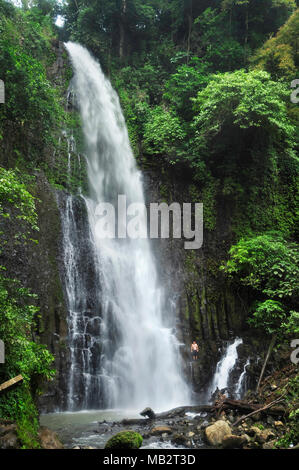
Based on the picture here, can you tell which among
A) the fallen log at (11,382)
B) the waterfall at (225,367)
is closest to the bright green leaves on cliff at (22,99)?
the fallen log at (11,382)

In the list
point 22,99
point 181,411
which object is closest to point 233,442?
point 181,411

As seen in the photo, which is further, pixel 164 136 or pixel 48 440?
pixel 164 136

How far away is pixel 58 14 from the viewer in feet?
65.4

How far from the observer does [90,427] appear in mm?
7297

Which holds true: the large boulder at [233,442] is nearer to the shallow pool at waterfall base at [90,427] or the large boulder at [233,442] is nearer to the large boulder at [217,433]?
the large boulder at [217,433]

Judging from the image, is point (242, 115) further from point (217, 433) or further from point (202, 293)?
point (217, 433)

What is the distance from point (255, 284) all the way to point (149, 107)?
35.1ft

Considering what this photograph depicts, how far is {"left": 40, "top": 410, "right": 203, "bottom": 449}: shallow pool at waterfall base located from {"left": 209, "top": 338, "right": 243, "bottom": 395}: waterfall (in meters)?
2.95

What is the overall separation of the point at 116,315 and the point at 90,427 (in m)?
3.92

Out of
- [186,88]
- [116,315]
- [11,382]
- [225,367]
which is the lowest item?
[225,367]

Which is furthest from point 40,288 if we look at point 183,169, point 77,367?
point 183,169

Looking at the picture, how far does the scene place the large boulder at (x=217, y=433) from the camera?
623cm

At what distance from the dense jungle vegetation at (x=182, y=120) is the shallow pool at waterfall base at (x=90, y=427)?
4.18 ft

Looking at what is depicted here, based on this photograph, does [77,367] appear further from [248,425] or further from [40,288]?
[248,425]
